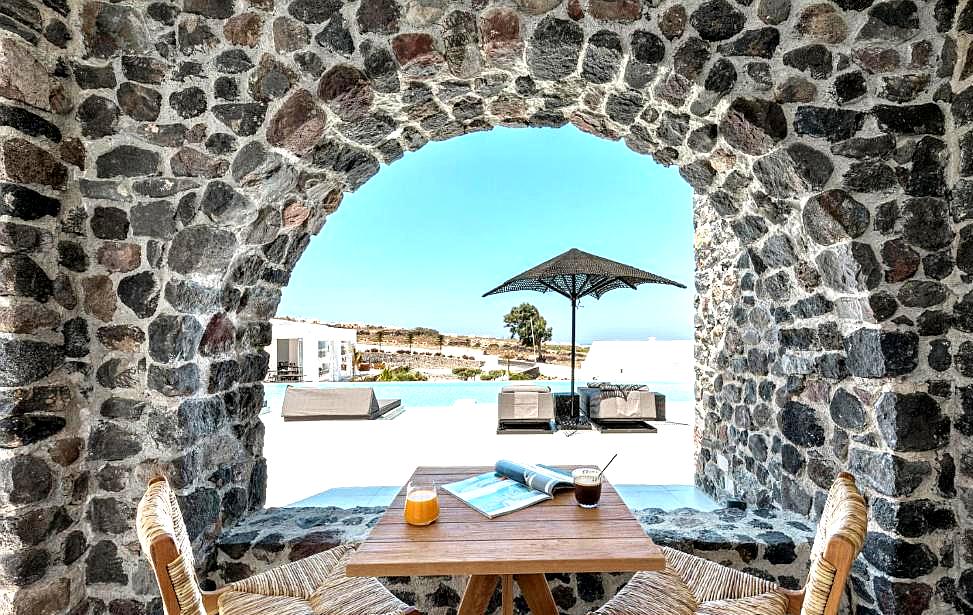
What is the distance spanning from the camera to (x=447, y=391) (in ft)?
32.6

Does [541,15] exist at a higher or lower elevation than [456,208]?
lower

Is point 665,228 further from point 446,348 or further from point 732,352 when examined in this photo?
point 732,352

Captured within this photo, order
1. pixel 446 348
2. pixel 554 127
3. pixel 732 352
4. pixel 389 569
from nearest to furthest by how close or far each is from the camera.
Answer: pixel 389 569 → pixel 554 127 → pixel 732 352 → pixel 446 348

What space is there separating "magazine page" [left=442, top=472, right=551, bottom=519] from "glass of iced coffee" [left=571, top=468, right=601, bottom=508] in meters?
0.12

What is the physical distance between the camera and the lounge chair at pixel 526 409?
16.8ft

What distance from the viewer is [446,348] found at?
1540 cm

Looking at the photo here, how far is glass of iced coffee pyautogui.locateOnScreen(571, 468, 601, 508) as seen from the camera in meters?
1.63

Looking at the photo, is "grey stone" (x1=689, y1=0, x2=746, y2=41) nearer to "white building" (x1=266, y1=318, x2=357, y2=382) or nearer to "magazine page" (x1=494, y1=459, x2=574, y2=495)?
"magazine page" (x1=494, y1=459, x2=574, y2=495)

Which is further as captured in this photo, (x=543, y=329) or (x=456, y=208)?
(x=456, y=208)

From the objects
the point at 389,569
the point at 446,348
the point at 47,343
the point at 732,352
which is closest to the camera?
the point at 389,569

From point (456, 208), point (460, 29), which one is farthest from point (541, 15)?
point (456, 208)

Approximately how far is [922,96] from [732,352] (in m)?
1.68

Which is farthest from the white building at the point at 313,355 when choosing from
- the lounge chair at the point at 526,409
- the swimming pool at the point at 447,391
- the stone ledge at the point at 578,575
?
the stone ledge at the point at 578,575

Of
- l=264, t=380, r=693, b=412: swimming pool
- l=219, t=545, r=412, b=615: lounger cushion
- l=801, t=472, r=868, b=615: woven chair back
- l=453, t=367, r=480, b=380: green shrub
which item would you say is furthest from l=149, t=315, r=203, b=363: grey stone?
l=453, t=367, r=480, b=380: green shrub
